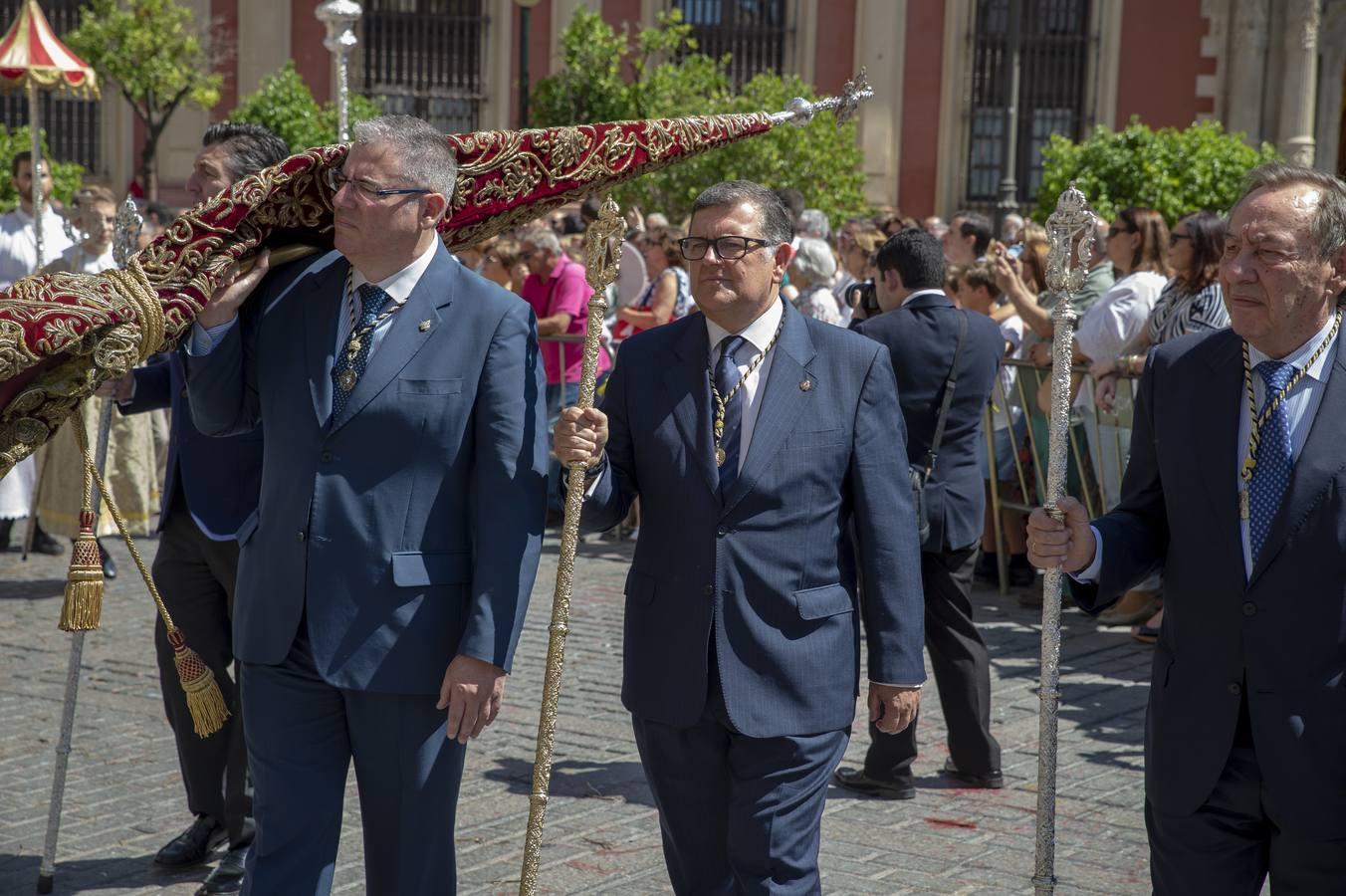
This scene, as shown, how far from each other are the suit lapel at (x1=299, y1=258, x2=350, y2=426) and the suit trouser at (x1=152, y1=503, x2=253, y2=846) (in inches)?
50.7

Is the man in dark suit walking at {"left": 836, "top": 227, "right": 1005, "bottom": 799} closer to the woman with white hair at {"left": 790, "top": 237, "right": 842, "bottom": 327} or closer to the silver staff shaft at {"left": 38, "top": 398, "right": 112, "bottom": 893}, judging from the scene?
the silver staff shaft at {"left": 38, "top": 398, "right": 112, "bottom": 893}

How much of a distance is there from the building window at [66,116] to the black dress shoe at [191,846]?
78.0 feet

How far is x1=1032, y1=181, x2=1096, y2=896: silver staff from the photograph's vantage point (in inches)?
151

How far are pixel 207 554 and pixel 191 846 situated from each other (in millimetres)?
965

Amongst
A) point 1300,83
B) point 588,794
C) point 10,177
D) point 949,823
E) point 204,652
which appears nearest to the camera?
point 204,652

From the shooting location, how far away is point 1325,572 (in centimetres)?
340

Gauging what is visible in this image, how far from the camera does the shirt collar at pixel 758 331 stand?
4219 millimetres

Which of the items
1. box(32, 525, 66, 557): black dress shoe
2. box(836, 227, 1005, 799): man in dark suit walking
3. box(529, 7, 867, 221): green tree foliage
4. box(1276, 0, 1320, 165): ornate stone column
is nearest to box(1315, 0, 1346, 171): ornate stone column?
box(1276, 0, 1320, 165): ornate stone column

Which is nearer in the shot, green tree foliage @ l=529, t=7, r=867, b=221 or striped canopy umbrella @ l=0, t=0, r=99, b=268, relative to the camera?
striped canopy umbrella @ l=0, t=0, r=99, b=268

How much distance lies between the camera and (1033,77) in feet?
92.2

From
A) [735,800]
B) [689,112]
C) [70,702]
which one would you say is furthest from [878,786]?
[689,112]

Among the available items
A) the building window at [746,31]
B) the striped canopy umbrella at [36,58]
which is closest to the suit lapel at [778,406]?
the striped canopy umbrella at [36,58]

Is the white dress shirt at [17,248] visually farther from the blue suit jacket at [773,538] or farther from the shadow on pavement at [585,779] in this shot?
the blue suit jacket at [773,538]

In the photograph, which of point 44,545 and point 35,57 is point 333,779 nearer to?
point 44,545
